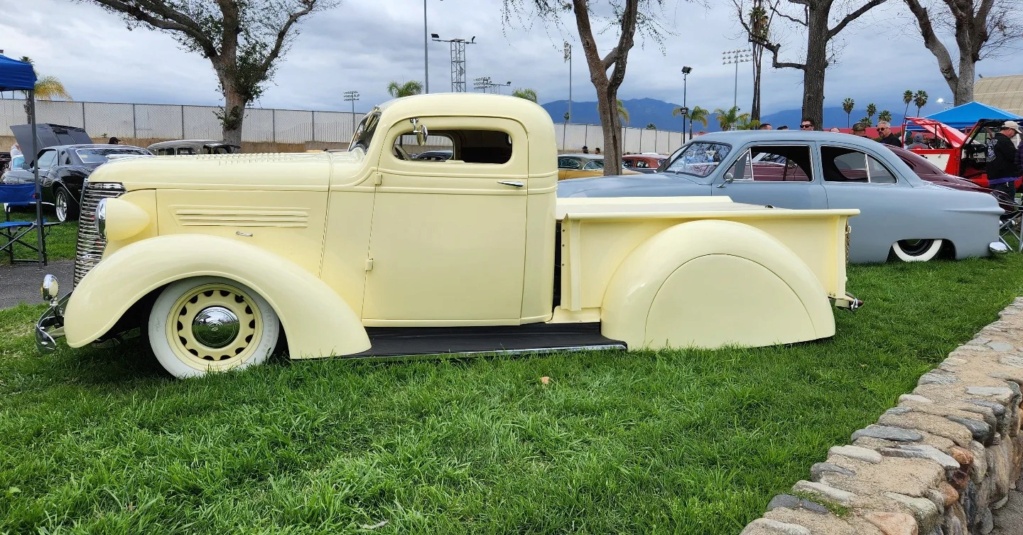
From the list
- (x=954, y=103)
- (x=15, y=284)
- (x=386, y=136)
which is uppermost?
(x=954, y=103)

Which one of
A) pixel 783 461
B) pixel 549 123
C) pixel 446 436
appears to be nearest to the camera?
pixel 783 461

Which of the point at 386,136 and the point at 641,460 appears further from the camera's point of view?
the point at 386,136

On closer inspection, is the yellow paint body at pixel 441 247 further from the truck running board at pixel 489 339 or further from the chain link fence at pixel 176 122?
the chain link fence at pixel 176 122

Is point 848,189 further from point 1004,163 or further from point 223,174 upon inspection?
point 223,174

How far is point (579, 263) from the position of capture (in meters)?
4.22

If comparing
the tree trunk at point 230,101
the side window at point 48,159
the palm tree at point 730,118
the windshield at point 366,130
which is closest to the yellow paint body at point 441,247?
the windshield at point 366,130

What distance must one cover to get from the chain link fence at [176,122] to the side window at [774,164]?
19.9 meters

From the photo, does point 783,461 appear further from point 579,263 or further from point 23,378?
point 23,378

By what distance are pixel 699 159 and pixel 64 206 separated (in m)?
10.7

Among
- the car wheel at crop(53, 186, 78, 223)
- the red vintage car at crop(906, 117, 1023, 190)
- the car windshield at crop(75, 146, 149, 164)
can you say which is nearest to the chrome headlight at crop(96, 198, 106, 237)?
the car wheel at crop(53, 186, 78, 223)

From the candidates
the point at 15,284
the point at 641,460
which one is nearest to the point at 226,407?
the point at 641,460

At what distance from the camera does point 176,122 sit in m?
28.7

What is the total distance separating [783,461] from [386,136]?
2.67 metres

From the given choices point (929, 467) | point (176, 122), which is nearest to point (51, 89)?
point (176, 122)
